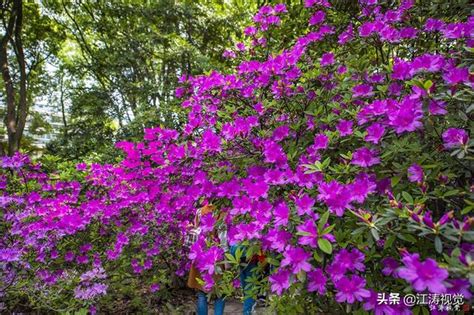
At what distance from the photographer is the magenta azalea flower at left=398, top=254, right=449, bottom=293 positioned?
0.83 m

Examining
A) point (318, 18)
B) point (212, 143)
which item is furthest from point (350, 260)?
point (318, 18)

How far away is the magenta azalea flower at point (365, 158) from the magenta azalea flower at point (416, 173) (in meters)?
0.12

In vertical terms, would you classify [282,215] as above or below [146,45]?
below

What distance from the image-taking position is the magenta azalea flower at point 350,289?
1.10 m

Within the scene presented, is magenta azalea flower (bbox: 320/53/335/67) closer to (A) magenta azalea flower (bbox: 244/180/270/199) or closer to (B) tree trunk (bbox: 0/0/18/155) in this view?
(A) magenta azalea flower (bbox: 244/180/270/199)

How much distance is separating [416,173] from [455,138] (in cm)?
17

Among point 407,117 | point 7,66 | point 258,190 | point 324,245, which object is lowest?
point 324,245

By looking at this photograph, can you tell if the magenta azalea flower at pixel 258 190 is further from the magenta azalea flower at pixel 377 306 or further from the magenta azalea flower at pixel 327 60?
the magenta azalea flower at pixel 327 60

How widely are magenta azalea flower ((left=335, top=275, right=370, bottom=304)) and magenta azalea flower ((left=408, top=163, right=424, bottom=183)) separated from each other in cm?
40

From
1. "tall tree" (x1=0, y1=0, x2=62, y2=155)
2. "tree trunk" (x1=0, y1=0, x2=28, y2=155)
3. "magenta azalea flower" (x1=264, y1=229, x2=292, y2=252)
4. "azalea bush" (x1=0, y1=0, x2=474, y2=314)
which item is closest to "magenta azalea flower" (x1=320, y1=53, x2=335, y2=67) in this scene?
"azalea bush" (x1=0, y1=0, x2=474, y2=314)

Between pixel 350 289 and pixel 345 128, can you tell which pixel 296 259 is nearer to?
pixel 350 289

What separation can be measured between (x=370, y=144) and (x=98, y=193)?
2.75 meters

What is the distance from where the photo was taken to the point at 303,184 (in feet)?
4.67

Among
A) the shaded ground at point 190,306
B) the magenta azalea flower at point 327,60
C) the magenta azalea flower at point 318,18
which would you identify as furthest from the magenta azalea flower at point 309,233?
the shaded ground at point 190,306
